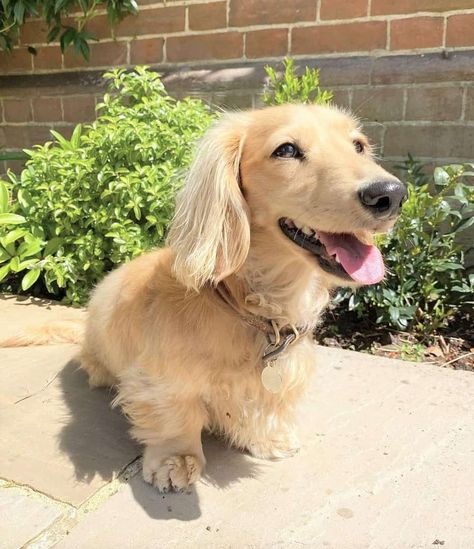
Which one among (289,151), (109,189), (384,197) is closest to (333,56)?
(109,189)

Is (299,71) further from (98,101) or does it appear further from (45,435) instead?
Result: (45,435)

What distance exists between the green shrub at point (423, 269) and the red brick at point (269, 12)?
168 centimetres

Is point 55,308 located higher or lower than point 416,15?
lower

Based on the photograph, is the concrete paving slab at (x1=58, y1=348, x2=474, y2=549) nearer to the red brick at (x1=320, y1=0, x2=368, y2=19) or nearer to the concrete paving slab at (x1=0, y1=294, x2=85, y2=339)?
the concrete paving slab at (x1=0, y1=294, x2=85, y2=339)

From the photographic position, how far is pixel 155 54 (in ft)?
15.8

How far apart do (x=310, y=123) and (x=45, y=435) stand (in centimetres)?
165

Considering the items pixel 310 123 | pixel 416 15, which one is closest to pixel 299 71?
pixel 416 15

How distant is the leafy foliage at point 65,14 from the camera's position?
15.6ft

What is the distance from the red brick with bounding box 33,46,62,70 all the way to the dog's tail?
10.4 feet

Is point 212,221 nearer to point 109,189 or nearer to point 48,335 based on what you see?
point 48,335

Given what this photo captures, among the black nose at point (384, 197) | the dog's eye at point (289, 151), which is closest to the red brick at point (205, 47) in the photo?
the dog's eye at point (289, 151)

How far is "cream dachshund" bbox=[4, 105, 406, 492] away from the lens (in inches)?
74.9

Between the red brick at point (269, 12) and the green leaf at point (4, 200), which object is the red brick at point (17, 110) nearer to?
the green leaf at point (4, 200)

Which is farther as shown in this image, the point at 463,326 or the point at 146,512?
the point at 463,326
